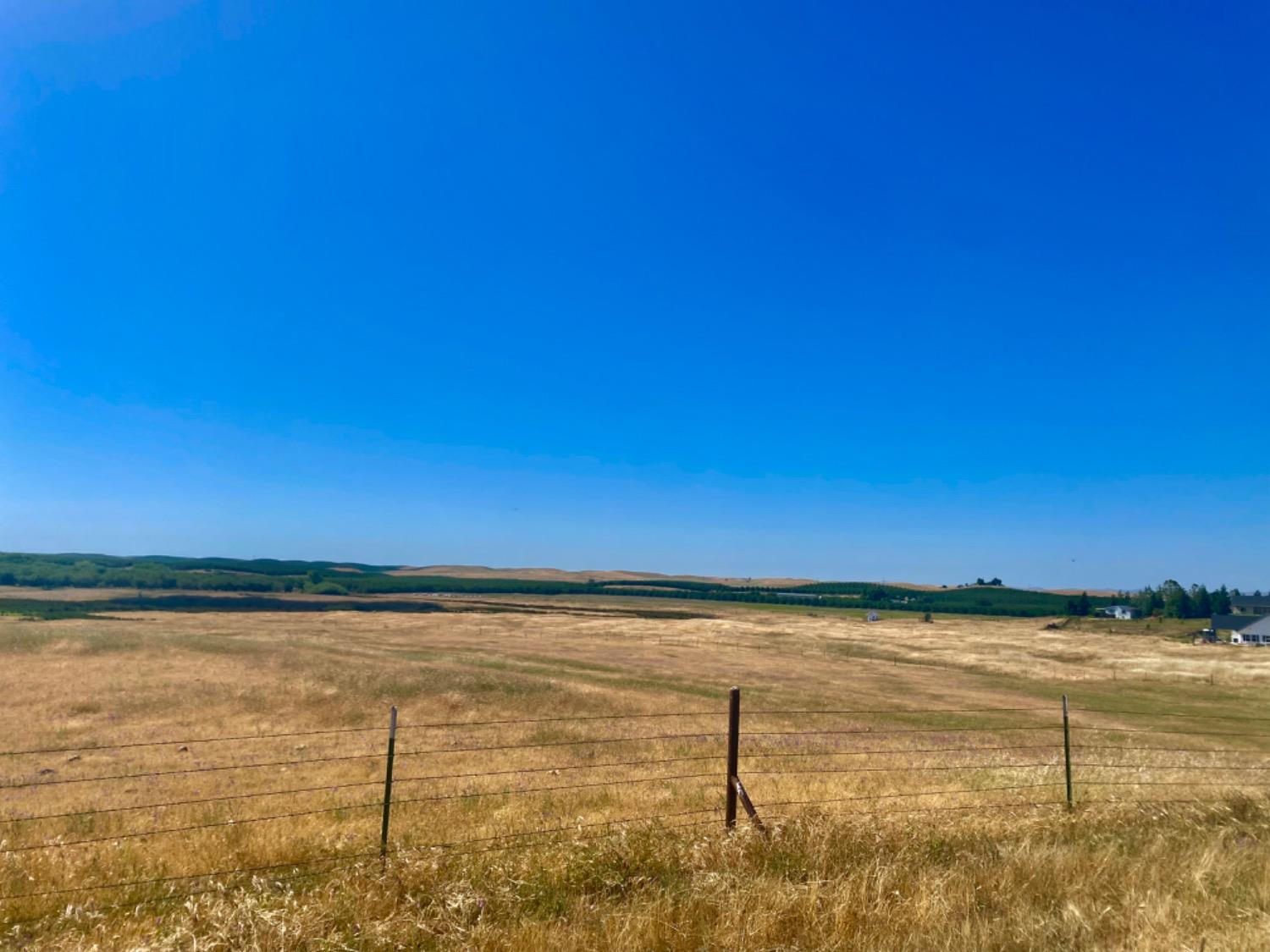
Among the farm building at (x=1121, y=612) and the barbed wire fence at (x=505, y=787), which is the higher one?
the barbed wire fence at (x=505, y=787)

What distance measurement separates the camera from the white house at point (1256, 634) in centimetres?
9719

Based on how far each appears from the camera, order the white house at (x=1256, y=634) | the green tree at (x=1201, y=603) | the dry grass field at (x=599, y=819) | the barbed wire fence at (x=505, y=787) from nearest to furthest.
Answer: the dry grass field at (x=599, y=819) < the barbed wire fence at (x=505, y=787) < the white house at (x=1256, y=634) < the green tree at (x=1201, y=603)

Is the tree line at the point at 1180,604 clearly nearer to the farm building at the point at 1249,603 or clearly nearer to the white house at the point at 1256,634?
the farm building at the point at 1249,603

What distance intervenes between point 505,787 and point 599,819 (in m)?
5.53

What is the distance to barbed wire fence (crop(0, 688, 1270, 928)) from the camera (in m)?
8.55

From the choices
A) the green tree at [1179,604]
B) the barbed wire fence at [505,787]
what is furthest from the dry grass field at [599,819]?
the green tree at [1179,604]

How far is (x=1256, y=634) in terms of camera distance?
98.4 meters

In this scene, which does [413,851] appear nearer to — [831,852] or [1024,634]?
[831,852]

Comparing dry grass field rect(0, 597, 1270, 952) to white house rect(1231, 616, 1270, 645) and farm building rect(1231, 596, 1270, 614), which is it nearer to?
white house rect(1231, 616, 1270, 645)

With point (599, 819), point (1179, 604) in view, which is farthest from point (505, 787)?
point (1179, 604)

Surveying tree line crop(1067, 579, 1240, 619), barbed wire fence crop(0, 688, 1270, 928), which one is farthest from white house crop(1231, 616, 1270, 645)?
barbed wire fence crop(0, 688, 1270, 928)

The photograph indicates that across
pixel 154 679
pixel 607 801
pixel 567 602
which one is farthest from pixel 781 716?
pixel 567 602

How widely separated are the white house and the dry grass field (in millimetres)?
73441

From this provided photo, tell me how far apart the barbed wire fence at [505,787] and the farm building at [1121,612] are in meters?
146
